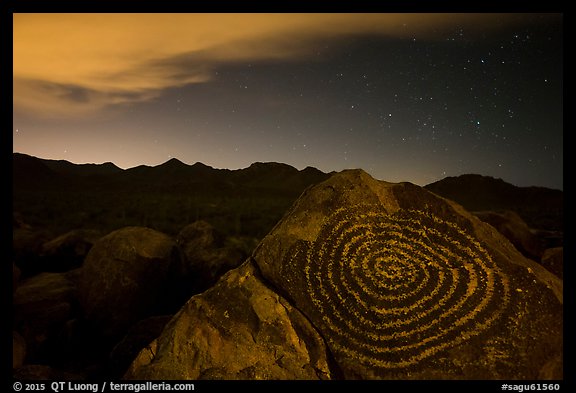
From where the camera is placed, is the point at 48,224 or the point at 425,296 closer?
the point at 425,296

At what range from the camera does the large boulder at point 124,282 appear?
8.68 meters

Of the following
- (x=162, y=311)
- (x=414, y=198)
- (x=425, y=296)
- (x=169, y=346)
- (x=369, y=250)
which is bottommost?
(x=162, y=311)

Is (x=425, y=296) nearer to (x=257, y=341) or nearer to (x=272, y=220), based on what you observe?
(x=257, y=341)

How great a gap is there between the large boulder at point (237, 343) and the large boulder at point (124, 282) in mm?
3911

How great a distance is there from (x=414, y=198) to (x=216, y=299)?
2.99m

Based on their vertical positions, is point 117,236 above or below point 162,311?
above

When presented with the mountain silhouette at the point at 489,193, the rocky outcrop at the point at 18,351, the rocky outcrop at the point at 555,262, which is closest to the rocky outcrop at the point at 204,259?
A: the rocky outcrop at the point at 18,351

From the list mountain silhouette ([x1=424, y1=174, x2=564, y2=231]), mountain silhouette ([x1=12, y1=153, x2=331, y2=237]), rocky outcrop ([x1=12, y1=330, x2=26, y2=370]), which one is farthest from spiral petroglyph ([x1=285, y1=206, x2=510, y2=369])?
mountain silhouette ([x1=424, y1=174, x2=564, y2=231])

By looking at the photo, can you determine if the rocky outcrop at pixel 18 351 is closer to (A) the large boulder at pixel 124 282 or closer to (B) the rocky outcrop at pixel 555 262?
(A) the large boulder at pixel 124 282

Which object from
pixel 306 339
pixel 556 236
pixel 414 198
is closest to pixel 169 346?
pixel 306 339

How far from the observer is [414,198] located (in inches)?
232

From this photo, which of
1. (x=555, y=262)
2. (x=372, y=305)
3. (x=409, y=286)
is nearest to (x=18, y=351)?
(x=372, y=305)
